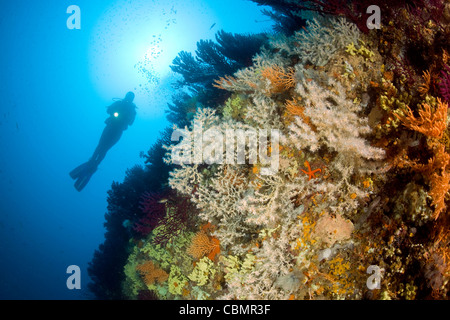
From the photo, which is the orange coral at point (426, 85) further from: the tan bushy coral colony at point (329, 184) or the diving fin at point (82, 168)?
the diving fin at point (82, 168)

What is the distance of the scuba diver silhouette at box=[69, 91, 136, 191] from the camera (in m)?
15.8


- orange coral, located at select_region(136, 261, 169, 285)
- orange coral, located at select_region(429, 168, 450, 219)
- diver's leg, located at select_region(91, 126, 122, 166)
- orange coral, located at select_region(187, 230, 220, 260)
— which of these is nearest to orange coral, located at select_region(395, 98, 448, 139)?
orange coral, located at select_region(429, 168, 450, 219)

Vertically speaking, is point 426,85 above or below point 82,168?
below

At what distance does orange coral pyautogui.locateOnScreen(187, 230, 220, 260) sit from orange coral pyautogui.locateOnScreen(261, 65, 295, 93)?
2663mm

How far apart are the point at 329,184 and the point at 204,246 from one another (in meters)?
2.34

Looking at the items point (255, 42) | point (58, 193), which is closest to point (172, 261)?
point (255, 42)

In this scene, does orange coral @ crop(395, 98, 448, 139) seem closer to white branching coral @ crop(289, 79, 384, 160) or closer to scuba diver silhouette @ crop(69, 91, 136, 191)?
white branching coral @ crop(289, 79, 384, 160)

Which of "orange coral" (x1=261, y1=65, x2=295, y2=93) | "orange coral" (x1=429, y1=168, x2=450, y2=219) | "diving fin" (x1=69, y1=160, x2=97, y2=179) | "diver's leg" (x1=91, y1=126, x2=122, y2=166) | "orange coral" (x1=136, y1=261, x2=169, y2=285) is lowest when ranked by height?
"orange coral" (x1=136, y1=261, x2=169, y2=285)

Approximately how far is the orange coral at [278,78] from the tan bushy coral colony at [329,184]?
0.06 feet

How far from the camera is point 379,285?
2.16m

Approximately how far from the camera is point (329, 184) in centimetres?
Answer: 259

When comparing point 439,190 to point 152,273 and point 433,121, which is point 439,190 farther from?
point 152,273

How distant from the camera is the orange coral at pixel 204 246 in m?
3.86

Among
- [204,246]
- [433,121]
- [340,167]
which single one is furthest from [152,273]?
[433,121]
